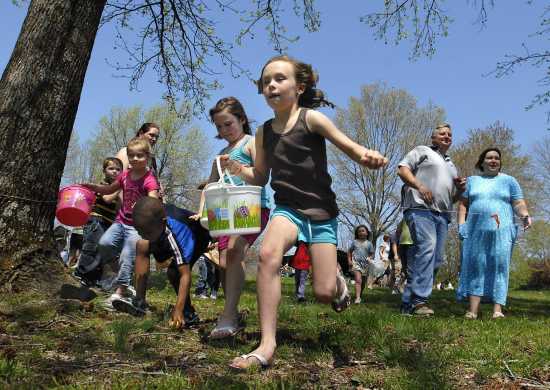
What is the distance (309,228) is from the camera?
3.32 m

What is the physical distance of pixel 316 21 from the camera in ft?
34.0

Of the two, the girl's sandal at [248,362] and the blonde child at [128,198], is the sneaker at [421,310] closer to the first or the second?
the blonde child at [128,198]

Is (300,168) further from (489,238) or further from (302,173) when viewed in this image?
(489,238)

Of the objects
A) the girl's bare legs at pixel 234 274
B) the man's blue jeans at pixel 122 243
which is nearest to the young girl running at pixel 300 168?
the girl's bare legs at pixel 234 274

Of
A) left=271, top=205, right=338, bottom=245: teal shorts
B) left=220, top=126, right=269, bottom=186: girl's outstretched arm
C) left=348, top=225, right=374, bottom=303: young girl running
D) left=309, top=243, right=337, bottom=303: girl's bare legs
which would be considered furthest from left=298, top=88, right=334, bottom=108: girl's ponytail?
left=348, top=225, right=374, bottom=303: young girl running

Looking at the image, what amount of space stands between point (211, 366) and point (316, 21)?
28.4 feet

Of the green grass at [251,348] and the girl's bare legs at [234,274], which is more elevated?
the girl's bare legs at [234,274]

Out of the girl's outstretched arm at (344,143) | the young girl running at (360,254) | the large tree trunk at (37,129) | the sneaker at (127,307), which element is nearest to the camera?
the girl's outstretched arm at (344,143)

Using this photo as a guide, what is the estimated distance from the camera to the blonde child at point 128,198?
4832mm

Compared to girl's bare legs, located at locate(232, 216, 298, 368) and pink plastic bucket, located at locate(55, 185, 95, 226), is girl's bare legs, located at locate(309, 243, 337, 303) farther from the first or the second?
pink plastic bucket, located at locate(55, 185, 95, 226)

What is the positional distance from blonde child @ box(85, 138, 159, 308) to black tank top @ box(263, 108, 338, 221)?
1.69 metres

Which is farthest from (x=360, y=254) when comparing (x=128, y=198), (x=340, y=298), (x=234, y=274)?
(x=234, y=274)

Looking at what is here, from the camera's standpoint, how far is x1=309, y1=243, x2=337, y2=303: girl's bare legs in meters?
3.34

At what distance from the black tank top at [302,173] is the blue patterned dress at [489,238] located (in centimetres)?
320
